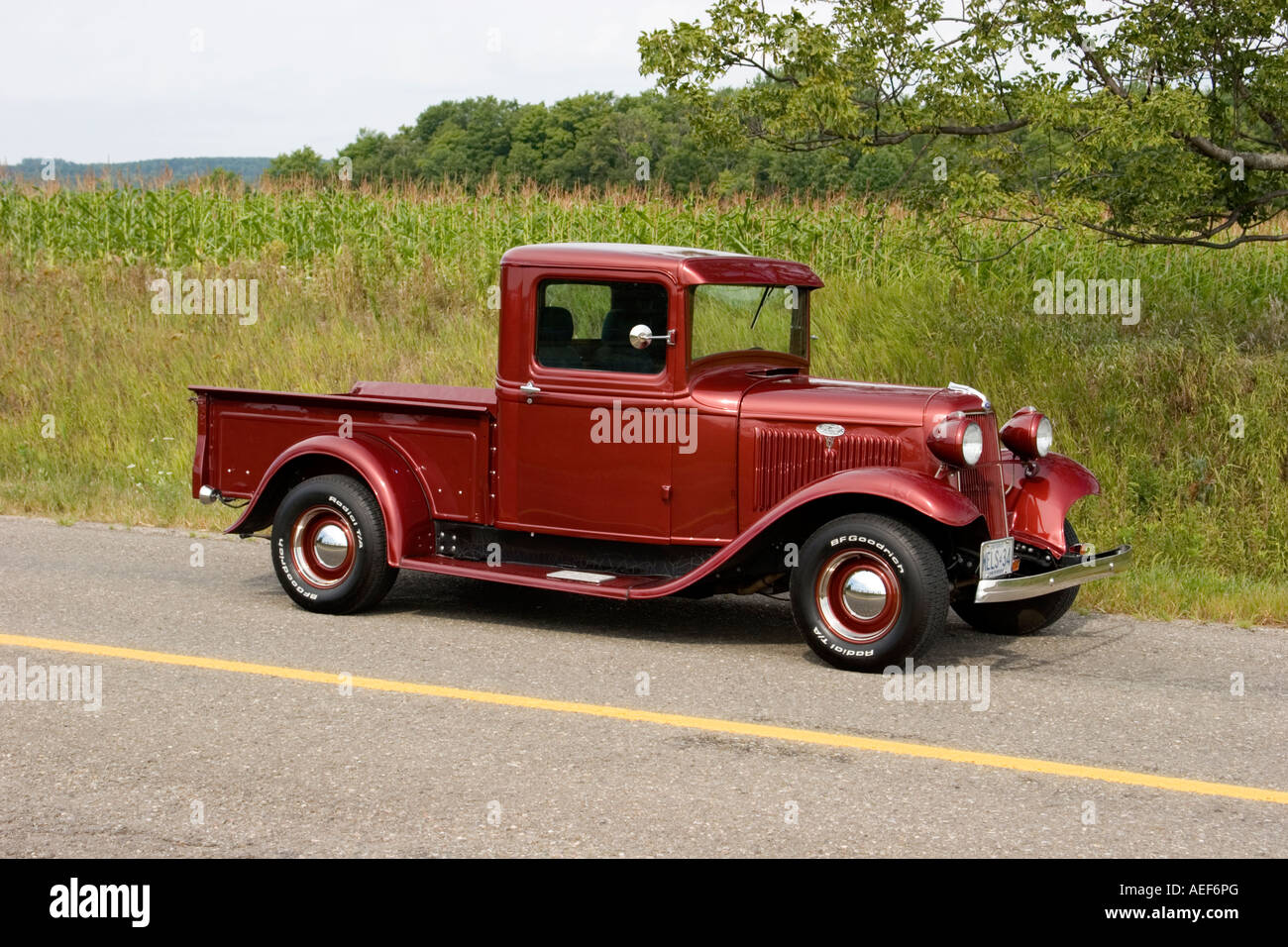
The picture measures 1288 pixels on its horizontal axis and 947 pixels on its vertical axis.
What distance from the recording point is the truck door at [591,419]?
23.2 ft

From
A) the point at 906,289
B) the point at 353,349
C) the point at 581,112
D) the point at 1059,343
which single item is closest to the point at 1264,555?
the point at 1059,343

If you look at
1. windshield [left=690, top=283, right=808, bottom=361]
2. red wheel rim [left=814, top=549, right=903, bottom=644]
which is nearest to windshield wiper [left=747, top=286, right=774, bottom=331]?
windshield [left=690, top=283, right=808, bottom=361]

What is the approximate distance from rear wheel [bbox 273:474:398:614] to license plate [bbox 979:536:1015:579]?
305cm

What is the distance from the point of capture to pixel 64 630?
719 cm

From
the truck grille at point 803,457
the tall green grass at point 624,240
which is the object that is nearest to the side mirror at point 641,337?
the truck grille at point 803,457

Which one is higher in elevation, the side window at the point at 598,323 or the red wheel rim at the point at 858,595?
the side window at the point at 598,323

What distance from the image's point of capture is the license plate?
6449 mm

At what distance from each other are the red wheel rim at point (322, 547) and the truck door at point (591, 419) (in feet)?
2.81

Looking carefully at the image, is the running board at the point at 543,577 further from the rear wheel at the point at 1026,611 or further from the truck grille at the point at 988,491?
the rear wheel at the point at 1026,611

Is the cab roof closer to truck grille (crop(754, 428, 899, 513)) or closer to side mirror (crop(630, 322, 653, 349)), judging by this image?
side mirror (crop(630, 322, 653, 349))

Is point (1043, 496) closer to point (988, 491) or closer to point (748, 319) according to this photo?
point (988, 491)

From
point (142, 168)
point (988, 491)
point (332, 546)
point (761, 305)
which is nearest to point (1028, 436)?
point (988, 491)

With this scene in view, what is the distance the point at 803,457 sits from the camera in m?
6.83
